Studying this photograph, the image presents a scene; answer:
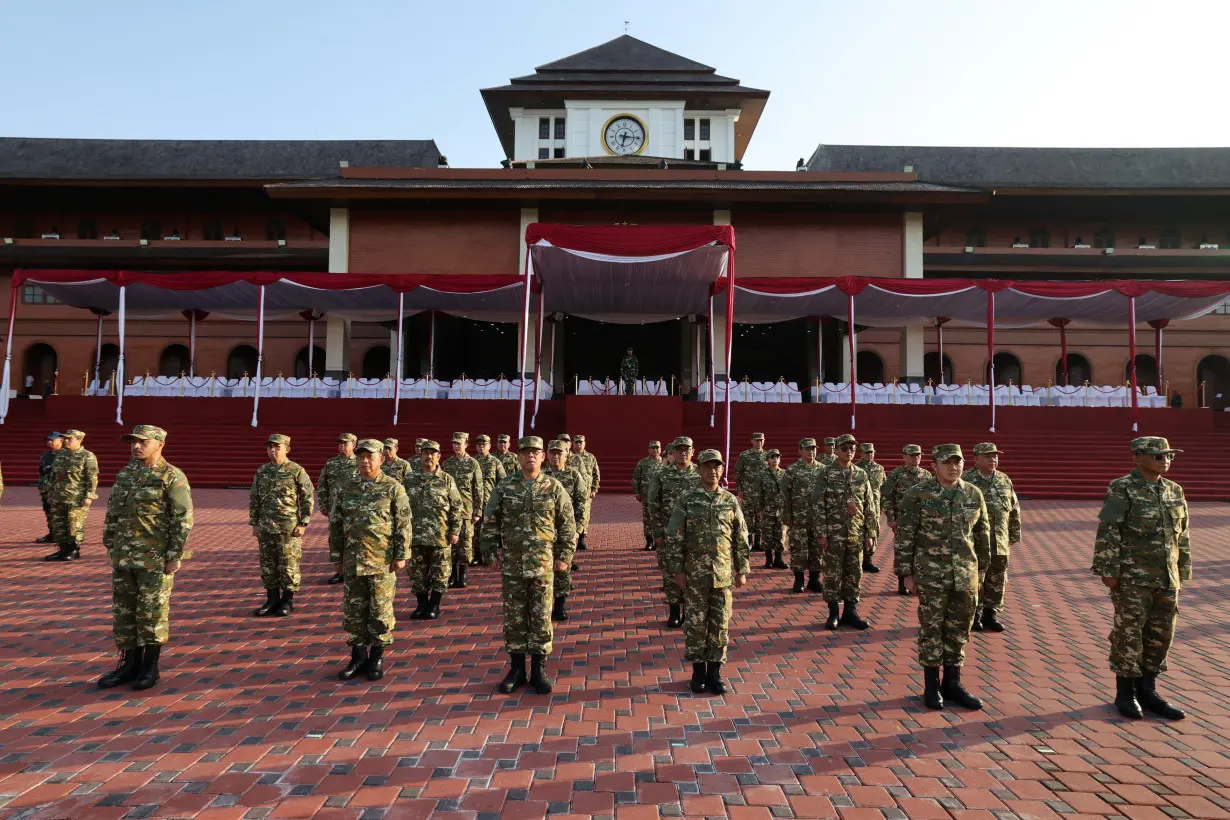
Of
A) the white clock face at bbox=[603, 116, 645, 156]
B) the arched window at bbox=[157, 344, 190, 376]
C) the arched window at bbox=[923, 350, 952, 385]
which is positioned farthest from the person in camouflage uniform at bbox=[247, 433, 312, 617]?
the arched window at bbox=[923, 350, 952, 385]

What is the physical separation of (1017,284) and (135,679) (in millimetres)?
19825

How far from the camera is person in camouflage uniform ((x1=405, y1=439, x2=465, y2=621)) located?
631cm

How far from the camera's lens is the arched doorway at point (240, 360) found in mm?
28000

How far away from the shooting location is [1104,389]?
722 inches

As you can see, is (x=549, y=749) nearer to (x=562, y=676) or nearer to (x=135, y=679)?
(x=562, y=676)

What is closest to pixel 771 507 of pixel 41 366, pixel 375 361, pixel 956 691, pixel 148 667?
pixel 956 691

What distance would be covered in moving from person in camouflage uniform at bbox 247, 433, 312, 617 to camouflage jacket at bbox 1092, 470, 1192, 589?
662 centimetres

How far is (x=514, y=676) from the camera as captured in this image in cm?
449

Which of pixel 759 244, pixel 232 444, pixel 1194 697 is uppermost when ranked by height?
pixel 759 244

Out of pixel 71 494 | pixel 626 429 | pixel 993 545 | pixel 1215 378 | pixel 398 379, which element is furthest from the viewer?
pixel 1215 378

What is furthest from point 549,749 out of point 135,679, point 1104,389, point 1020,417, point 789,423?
point 1104,389

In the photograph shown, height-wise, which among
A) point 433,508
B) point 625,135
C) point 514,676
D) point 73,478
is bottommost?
point 514,676

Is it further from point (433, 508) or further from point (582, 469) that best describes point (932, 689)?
point (582, 469)

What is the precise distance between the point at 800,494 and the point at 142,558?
19.8 ft
